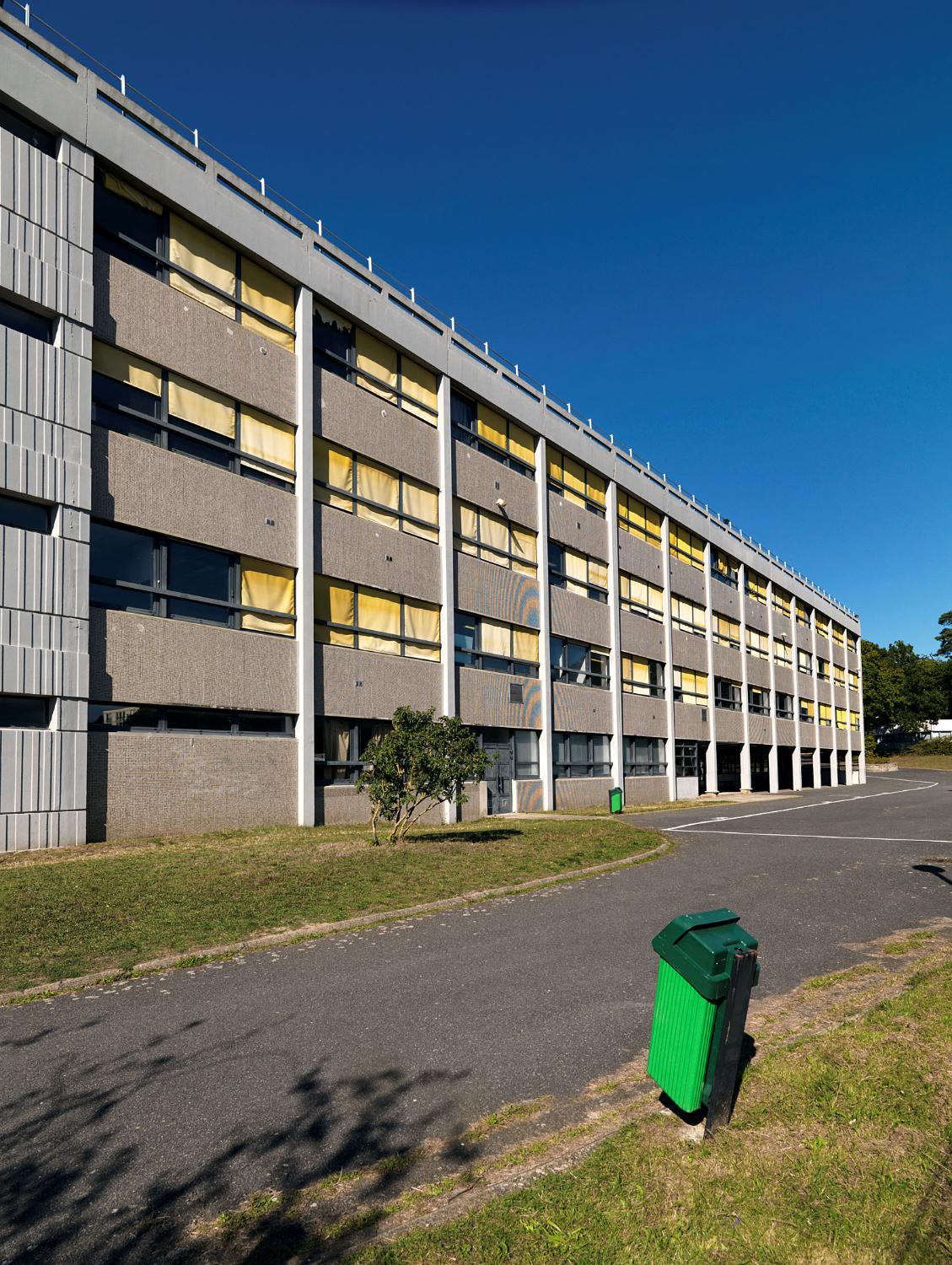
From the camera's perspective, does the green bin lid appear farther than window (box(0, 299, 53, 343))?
No

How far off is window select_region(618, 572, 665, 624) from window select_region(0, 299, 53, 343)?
2422 centimetres

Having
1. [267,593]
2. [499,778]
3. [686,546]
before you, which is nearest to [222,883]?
[267,593]

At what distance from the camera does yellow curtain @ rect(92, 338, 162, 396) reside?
54.9ft

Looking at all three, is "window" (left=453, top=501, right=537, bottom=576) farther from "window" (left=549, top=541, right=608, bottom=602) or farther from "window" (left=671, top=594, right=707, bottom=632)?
"window" (left=671, top=594, right=707, bottom=632)

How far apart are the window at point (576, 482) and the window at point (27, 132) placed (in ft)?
63.9

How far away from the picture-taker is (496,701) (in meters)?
27.4

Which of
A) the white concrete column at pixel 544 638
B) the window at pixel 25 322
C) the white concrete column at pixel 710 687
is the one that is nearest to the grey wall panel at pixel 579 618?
the white concrete column at pixel 544 638

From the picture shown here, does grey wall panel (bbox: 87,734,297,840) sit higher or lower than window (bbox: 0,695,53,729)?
lower

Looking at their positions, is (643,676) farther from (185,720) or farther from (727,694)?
(185,720)

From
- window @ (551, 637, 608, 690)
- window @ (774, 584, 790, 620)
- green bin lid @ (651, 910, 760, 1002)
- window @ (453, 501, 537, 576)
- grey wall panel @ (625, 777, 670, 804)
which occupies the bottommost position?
grey wall panel @ (625, 777, 670, 804)

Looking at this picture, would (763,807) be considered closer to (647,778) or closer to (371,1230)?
(647,778)

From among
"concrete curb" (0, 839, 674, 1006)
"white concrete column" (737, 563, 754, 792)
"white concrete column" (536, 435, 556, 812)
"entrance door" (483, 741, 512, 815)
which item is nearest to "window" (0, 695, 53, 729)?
"concrete curb" (0, 839, 674, 1006)

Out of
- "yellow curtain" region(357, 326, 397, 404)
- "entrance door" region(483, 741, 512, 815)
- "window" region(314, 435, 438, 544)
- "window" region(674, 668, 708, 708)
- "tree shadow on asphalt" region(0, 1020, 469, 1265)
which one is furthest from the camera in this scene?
"window" region(674, 668, 708, 708)

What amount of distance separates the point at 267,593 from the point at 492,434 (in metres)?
12.1
